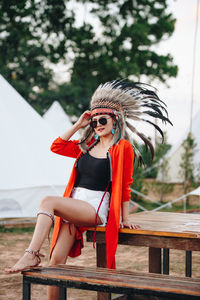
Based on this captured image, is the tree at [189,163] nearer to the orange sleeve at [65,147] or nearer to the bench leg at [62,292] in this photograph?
the orange sleeve at [65,147]

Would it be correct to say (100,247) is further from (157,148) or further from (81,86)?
(81,86)

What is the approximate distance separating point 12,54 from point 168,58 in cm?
959

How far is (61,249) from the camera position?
3352 mm

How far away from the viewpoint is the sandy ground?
15.0 ft

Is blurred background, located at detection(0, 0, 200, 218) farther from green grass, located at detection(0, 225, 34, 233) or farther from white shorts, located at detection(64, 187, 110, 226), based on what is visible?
white shorts, located at detection(64, 187, 110, 226)

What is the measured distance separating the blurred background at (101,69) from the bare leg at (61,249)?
4786 mm

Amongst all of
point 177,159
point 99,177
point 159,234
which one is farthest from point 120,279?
point 177,159

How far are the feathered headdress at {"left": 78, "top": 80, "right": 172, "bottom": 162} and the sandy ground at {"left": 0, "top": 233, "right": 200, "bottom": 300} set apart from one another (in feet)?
5.47

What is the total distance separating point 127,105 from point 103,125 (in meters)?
0.27

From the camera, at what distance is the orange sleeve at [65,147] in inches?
149

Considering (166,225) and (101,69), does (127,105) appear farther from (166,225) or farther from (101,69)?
(101,69)

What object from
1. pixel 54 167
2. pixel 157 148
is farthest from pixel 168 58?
pixel 54 167

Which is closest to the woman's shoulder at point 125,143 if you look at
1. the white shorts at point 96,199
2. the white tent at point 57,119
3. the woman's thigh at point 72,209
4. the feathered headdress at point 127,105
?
the feathered headdress at point 127,105

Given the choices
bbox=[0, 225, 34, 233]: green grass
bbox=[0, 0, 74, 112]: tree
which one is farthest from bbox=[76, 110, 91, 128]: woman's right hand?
bbox=[0, 0, 74, 112]: tree
